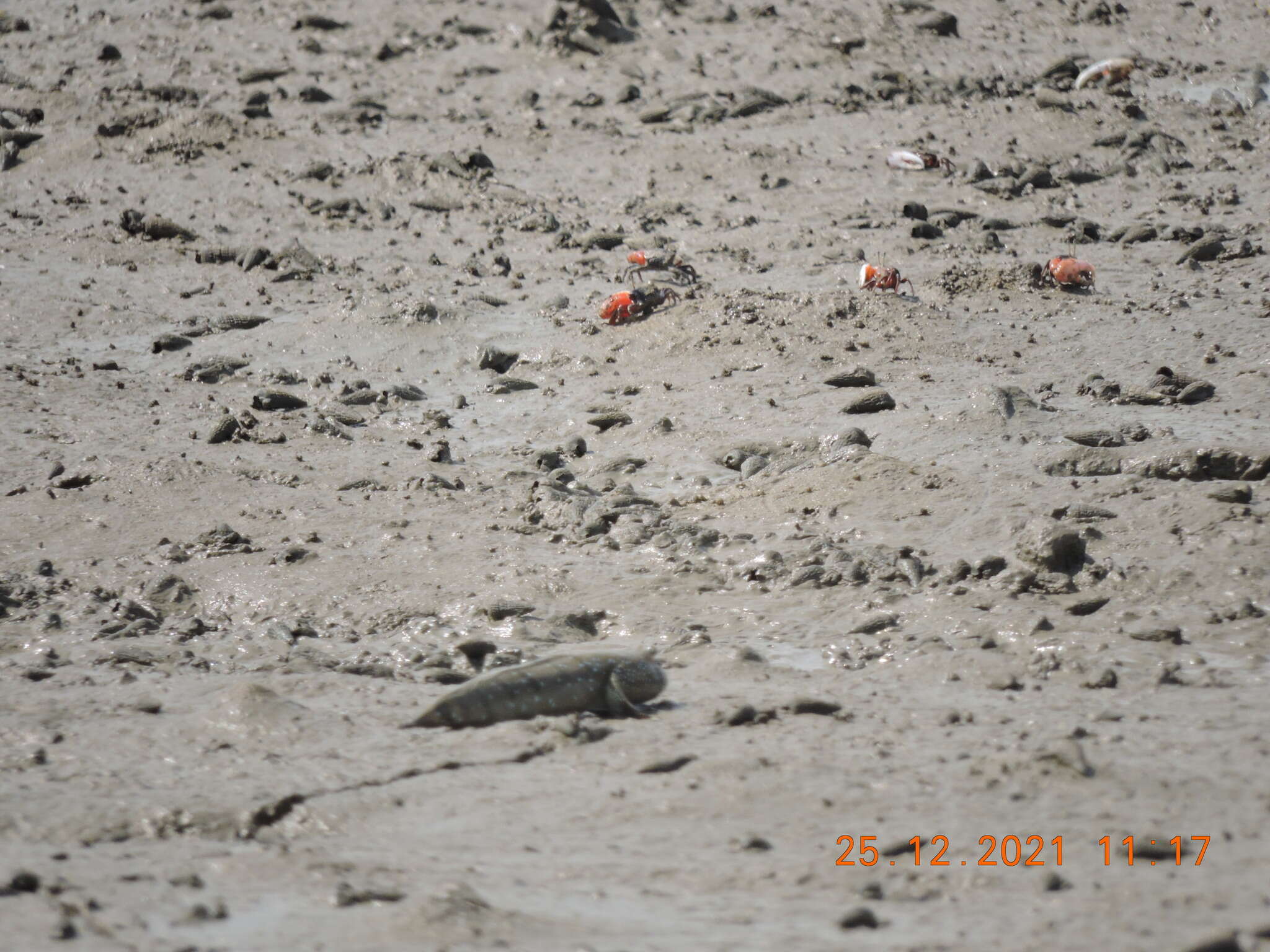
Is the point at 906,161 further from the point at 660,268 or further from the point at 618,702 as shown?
the point at 618,702

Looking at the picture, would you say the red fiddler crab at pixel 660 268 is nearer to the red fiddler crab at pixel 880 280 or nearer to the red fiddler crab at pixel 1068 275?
the red fiddler crab at pixel 880 280

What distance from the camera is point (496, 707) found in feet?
12.9

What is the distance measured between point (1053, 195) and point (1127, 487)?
14.6 ft

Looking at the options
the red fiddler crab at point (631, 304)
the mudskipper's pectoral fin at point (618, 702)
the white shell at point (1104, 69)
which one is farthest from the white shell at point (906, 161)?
the mudskipper's pectoral fin at point (618, 702)

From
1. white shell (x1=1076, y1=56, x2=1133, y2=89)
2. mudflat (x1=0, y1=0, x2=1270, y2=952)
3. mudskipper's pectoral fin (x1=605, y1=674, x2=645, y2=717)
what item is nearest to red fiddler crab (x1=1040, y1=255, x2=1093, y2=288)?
mudflat (x1=0, y1=0, x2=1270, y2=952)

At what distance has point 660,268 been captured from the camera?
27.0ft

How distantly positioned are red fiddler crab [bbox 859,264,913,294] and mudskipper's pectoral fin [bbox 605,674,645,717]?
421 centimetres

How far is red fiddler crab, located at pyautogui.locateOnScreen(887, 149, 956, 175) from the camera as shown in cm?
961

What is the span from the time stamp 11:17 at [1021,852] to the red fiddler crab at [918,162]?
7.23 meters

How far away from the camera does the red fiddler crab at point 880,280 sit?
25.1 ft

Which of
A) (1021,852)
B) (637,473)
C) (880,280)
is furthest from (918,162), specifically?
(1021,852)

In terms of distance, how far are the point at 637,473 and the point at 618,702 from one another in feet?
7.45

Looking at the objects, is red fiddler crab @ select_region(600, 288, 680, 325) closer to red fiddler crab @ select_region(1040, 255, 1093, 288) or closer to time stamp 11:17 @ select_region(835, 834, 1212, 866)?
red fiddler crab @ select_region(1040, 255, 1093, 288)

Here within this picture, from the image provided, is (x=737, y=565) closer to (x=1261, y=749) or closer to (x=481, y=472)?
(x=481, y=472)
